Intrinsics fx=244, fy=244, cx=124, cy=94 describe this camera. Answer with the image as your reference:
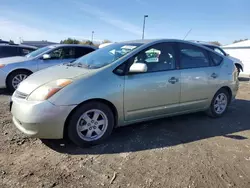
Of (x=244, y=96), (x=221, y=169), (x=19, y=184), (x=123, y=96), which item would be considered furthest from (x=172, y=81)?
(x=244, y=96)

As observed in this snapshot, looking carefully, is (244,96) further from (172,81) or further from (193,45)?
(172,81)

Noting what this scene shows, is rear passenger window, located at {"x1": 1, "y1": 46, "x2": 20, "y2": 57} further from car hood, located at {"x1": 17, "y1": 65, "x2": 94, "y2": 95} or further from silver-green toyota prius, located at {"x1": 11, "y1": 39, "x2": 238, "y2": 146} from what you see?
car hood, located at {"x1": 17, "y1": 65, "x2": 94, "y2": 95}

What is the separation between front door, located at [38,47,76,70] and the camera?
7562mm

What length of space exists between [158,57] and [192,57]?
32.4 inches

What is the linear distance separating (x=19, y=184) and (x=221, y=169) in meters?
2.39

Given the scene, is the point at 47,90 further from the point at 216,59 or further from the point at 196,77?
the point at 216,59

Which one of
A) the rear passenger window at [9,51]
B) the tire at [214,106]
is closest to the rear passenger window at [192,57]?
the tire at [214,106]

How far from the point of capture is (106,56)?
4.16 meters

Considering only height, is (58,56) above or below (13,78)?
above

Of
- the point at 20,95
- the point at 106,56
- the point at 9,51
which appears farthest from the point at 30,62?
the point at 20,95

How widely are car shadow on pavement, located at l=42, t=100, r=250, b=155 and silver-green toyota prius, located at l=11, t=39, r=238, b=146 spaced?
0.20m

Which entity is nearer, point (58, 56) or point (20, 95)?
point (20, 95)

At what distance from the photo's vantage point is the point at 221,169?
3074 millimetres

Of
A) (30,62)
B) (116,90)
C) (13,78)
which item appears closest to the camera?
(116,90)
